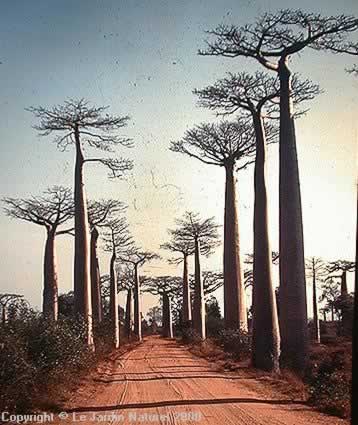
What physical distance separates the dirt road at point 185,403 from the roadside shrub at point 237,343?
4505 millimetres

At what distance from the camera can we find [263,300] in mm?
14352

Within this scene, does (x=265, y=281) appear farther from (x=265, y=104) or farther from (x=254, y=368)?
(x=265, y=104)

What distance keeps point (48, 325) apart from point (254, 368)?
4770 millimetres

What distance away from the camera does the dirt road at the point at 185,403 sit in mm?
7641

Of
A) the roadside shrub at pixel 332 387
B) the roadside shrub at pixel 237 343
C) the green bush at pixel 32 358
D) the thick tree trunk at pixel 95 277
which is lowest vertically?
the roadside shrub at pixel 237 343

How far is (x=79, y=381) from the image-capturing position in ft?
38.8

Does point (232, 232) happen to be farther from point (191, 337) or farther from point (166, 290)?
point (166, 290)

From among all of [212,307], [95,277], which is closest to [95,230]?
[95,277]

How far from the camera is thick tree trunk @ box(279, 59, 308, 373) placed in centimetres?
1318

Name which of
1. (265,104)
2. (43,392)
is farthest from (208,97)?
(43,392)

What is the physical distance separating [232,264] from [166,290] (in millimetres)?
31570

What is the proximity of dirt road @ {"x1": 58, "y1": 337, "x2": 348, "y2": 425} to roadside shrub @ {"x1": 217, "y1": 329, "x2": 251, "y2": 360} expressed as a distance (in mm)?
4505

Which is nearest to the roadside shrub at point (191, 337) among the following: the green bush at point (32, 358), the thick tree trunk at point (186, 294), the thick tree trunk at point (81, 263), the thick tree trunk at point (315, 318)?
the thick tree trunk at point (186, 294)

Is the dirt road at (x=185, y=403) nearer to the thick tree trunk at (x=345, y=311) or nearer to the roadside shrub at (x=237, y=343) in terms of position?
the roadside shrub at (x=237, y=343)
